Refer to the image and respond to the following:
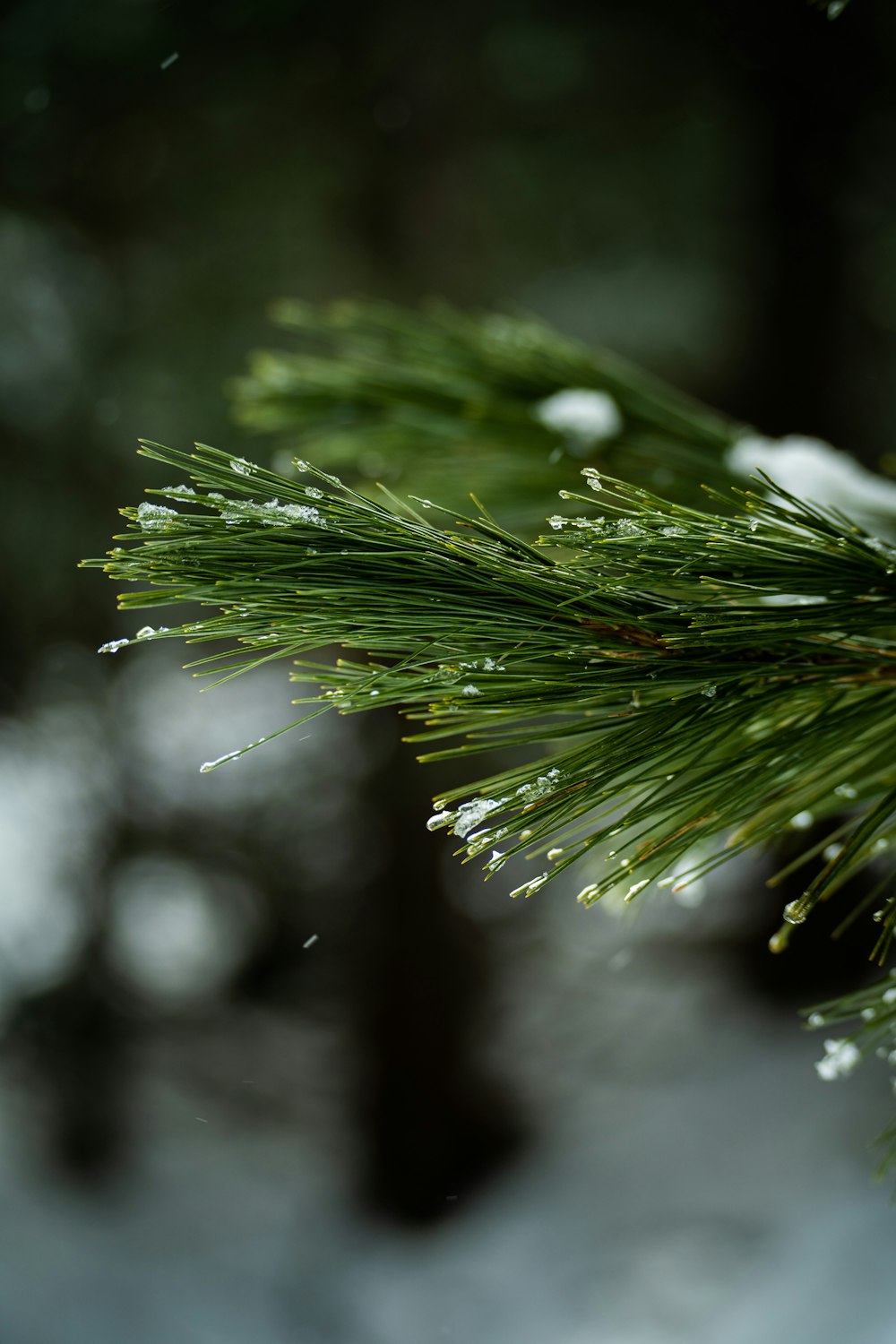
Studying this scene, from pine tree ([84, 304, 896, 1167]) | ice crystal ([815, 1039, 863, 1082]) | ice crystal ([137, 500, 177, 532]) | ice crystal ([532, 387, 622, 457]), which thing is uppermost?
ice crystal ([532, 387, 622, 457])

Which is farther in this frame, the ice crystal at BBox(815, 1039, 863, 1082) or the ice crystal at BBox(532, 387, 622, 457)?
the ice crystal at BBox(532, 387, 622, 457)

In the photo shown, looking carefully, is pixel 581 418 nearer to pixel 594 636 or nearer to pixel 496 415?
pixel 496 415

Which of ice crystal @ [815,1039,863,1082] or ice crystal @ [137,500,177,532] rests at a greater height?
ice crystal @ [137,500,177,532]

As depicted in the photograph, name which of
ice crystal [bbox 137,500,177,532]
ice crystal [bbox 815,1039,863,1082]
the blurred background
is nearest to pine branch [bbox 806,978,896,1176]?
ice crystal [bbox 815,1039,863,1082]

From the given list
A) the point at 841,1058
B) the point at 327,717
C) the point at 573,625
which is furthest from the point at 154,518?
the point at 327,717

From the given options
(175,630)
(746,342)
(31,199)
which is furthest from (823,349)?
(175,630)

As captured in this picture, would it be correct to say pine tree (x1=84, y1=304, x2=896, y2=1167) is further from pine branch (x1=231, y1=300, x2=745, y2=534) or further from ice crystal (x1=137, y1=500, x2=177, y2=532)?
pine branch (x1=231, y1=300, x2=745, y2=534)
